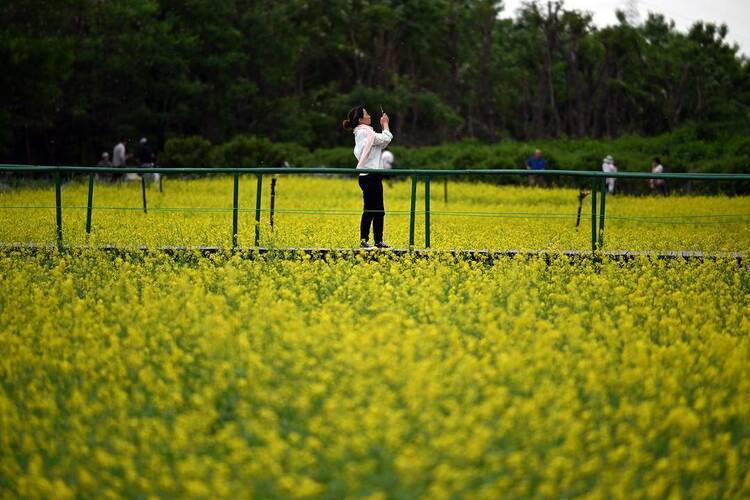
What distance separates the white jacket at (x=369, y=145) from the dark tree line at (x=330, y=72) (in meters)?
27.1

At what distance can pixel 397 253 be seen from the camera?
14727mm

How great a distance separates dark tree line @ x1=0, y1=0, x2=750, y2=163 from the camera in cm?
5278

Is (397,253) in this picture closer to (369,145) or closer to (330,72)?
(369,145)

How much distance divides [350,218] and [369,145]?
9185 mm

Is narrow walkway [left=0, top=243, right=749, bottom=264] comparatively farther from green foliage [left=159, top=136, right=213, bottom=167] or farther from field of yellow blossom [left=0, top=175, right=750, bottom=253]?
green foliage [left=159, top=136, right=213, bottom=167]

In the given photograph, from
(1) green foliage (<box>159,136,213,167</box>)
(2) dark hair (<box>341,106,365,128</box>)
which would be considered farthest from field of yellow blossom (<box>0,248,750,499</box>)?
(1) green foliage (<box>159,136,213,167</box>)

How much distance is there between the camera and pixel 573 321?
9.37 meters

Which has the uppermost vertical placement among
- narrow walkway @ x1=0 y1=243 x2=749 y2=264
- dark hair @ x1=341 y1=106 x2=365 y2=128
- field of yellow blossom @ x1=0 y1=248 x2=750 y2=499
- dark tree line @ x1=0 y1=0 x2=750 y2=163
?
dark tree line @ x1=0 y1=0 x2=750 y2=163

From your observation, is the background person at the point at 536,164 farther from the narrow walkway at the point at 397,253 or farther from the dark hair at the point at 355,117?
the dark hair at the point at 355,117

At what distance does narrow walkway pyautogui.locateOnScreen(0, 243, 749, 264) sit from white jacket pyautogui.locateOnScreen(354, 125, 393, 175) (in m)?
1.06

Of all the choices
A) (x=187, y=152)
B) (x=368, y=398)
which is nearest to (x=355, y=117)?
(x=368, y=398)

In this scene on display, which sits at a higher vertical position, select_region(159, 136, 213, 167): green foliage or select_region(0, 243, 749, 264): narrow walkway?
select_region(159, 136, 213, 167): green foliage

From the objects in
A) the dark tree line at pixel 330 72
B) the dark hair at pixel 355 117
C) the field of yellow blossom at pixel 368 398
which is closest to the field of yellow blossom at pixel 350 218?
the dark hair at pixel 355 117

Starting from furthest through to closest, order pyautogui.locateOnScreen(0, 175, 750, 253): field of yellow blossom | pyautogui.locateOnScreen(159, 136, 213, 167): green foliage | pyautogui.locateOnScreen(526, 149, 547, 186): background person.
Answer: pyautogui.locateOnScreen(159, 136, 213, 167): green foliage < pyautogui.locateOnScreen(526, 149, 547, 186): background person < pyautogui.locateOnScreen(0, 175, 750, 253): field of yellow blossom
